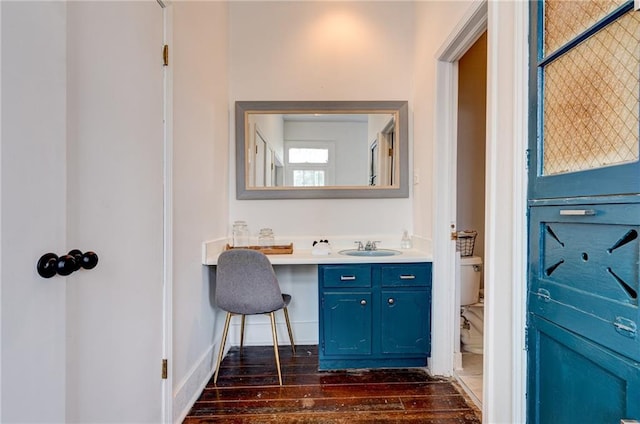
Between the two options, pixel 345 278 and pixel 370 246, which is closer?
pixel 345 278

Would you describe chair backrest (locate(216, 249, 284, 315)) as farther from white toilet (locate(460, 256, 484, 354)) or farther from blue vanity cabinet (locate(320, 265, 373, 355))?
white toilet (locate(460, 256, 484, 354))

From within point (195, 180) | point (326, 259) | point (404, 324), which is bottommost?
point (404, 324)

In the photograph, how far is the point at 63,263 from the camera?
0.85 metres

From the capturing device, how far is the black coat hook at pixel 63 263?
80 cm

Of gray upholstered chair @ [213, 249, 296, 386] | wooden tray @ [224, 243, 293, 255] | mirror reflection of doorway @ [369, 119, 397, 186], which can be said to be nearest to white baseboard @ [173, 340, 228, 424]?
gray upholstered chair @ [213, 249, 296, 386]

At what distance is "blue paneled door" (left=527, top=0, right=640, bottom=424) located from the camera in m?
0.84

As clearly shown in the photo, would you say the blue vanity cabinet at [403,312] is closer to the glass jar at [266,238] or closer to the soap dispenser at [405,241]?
the soap dispenser at [405,241]

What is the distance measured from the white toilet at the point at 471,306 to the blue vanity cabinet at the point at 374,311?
43 cm

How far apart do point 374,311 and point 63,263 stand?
1.76 metres

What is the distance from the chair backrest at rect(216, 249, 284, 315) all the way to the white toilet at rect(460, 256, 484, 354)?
141 centimetres

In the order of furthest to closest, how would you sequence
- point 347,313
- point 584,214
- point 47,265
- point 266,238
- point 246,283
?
point 266,238 < point 347,313 < point 246,283 < point 584,214 < point 47,265

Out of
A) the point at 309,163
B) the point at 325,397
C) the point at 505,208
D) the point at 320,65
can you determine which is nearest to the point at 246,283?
the point at 325,397

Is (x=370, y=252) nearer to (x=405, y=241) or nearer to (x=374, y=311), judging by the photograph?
(x=405, y=241)

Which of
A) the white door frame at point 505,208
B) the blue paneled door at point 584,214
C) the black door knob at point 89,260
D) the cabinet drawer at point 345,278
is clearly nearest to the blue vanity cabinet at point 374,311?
the cabinet drawer at point 345,278
